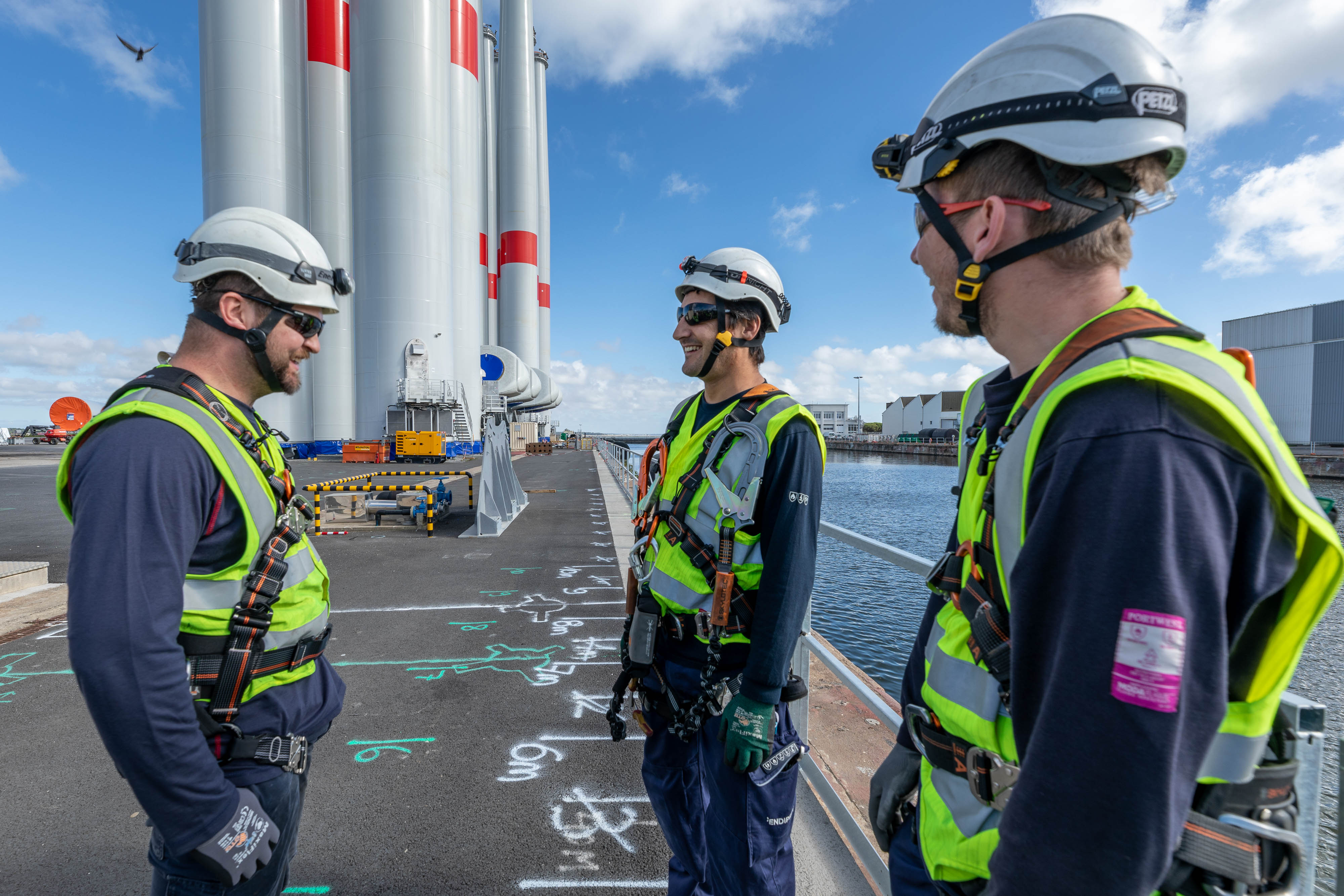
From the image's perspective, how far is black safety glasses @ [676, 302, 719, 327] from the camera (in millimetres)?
2691

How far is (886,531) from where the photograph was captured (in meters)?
19.4

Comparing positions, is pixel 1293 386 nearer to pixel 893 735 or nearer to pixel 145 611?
pixel 893 735

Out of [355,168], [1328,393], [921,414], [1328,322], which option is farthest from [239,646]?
[921,414]

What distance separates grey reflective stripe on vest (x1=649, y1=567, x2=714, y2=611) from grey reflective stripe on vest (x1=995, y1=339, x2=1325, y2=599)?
4.19ft

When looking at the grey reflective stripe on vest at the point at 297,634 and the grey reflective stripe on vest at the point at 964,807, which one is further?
the grey reflective stripe on vest at the point at 297,634

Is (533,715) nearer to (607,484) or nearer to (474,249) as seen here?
(607,484)

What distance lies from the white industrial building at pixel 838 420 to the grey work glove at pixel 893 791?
107093 mm

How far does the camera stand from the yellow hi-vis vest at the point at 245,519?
1.45 meters

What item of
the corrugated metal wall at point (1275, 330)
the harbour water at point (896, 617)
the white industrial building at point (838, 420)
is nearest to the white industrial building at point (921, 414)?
the white industrial building at point (838, 420)

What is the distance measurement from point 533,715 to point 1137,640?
376cm

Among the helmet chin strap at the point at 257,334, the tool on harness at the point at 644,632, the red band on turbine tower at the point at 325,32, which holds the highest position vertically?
the red band on turbine tower at the point at 325,32

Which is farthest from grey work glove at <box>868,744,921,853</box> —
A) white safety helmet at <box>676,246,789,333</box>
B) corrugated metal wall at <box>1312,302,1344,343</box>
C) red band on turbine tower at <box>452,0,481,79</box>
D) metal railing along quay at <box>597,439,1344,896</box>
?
corrugated metal wall at <box>1312,302,1344,343</box>

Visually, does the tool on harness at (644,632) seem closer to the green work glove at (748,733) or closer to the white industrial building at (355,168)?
the green work glove at (748,733)

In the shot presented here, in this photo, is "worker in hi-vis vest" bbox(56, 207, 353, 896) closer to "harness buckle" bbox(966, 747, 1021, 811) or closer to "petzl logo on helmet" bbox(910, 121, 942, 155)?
"harness buckle" bbox(966, 747, 1021, 811)
